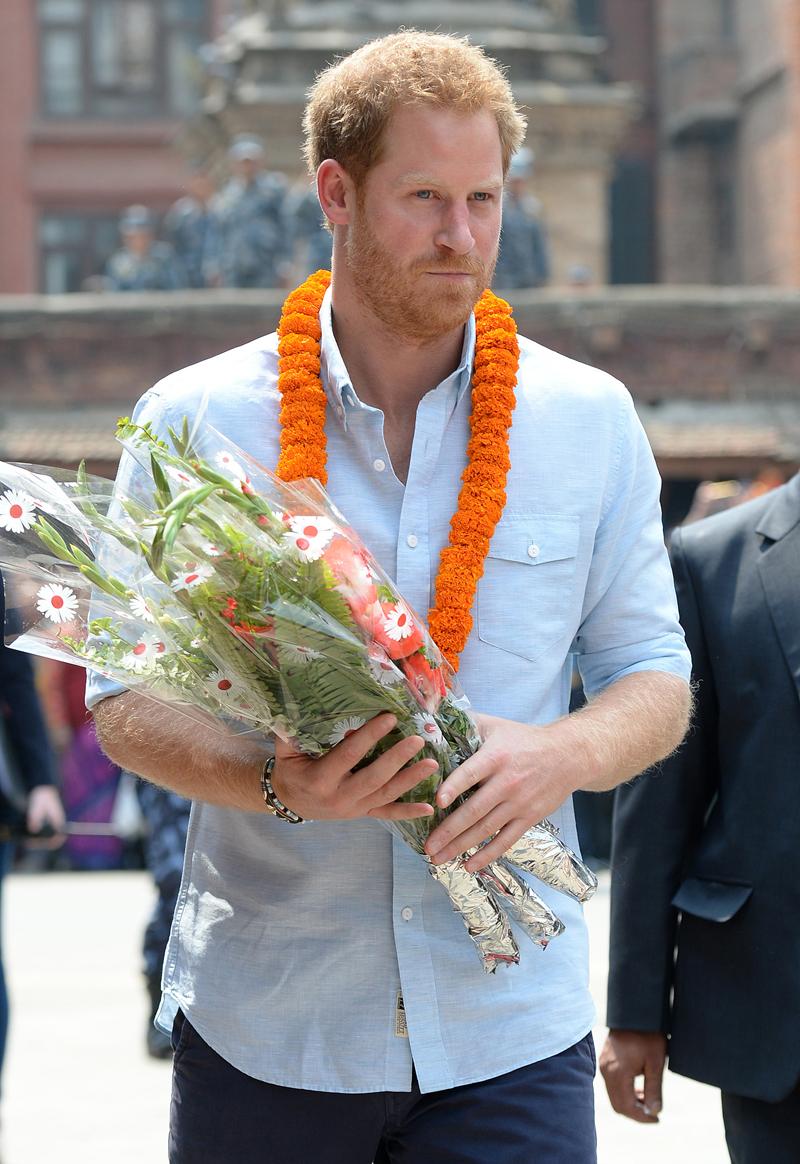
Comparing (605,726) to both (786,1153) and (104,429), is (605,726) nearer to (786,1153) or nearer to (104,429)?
(786,1153)

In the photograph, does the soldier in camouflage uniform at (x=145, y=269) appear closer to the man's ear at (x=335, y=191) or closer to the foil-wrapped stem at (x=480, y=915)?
the man's ear at (x=335, y=191)

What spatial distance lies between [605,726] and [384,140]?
35.2 inches

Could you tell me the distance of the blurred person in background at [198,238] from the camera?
18938 millimetres

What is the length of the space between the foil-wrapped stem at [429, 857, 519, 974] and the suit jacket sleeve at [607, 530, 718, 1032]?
2.97ft

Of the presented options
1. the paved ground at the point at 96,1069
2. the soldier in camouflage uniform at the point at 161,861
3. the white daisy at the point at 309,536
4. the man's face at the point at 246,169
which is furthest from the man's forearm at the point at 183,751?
the man's face at the point at 246,169

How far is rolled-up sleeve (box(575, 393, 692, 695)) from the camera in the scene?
300 centimetres

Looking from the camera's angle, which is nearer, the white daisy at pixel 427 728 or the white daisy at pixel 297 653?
the white daisy at pixel 297 653

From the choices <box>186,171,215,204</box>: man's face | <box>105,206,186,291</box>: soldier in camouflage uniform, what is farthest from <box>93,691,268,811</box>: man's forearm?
<box>105,206,186,291</box>: soldier in camouflage uniform

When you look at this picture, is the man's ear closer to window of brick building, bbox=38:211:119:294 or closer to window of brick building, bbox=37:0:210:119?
window of brick building, bbox=38:211:119:294

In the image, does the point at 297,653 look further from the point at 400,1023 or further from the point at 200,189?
the point at 200,189

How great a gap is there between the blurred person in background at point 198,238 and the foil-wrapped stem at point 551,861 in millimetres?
16258

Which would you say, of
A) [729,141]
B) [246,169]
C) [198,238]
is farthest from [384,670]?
[729,141]

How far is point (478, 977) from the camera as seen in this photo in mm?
2832

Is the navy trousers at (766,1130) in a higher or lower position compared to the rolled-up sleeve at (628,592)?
lower
